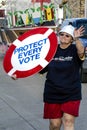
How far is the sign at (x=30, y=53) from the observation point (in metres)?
4.97

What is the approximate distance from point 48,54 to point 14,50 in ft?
1.44

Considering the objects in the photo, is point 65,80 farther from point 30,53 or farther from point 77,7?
point 77,7

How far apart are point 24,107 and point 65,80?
3564 mm

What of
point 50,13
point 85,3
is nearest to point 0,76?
point 50,13

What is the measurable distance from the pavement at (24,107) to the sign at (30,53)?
6.13 ft

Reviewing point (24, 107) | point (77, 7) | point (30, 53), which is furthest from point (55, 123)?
point (77, 7)

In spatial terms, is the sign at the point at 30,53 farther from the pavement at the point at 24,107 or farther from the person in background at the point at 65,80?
the pavement at the point at 24,107

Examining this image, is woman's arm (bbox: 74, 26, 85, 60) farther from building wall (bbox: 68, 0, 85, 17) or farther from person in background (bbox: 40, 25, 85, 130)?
building wall (bbox: 68, 0, 85, 17)

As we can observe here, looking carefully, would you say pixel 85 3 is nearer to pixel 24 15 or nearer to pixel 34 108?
pixel 24 15

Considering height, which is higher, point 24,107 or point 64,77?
point 64,77

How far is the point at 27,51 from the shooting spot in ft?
16.6

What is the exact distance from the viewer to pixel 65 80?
4.83 meters

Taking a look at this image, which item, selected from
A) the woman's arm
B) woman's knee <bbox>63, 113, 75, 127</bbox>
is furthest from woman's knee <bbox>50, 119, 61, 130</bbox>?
the woman's arm

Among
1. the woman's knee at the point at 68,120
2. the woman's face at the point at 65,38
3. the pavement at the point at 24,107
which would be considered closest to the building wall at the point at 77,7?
the pavement at the point at 24,107
